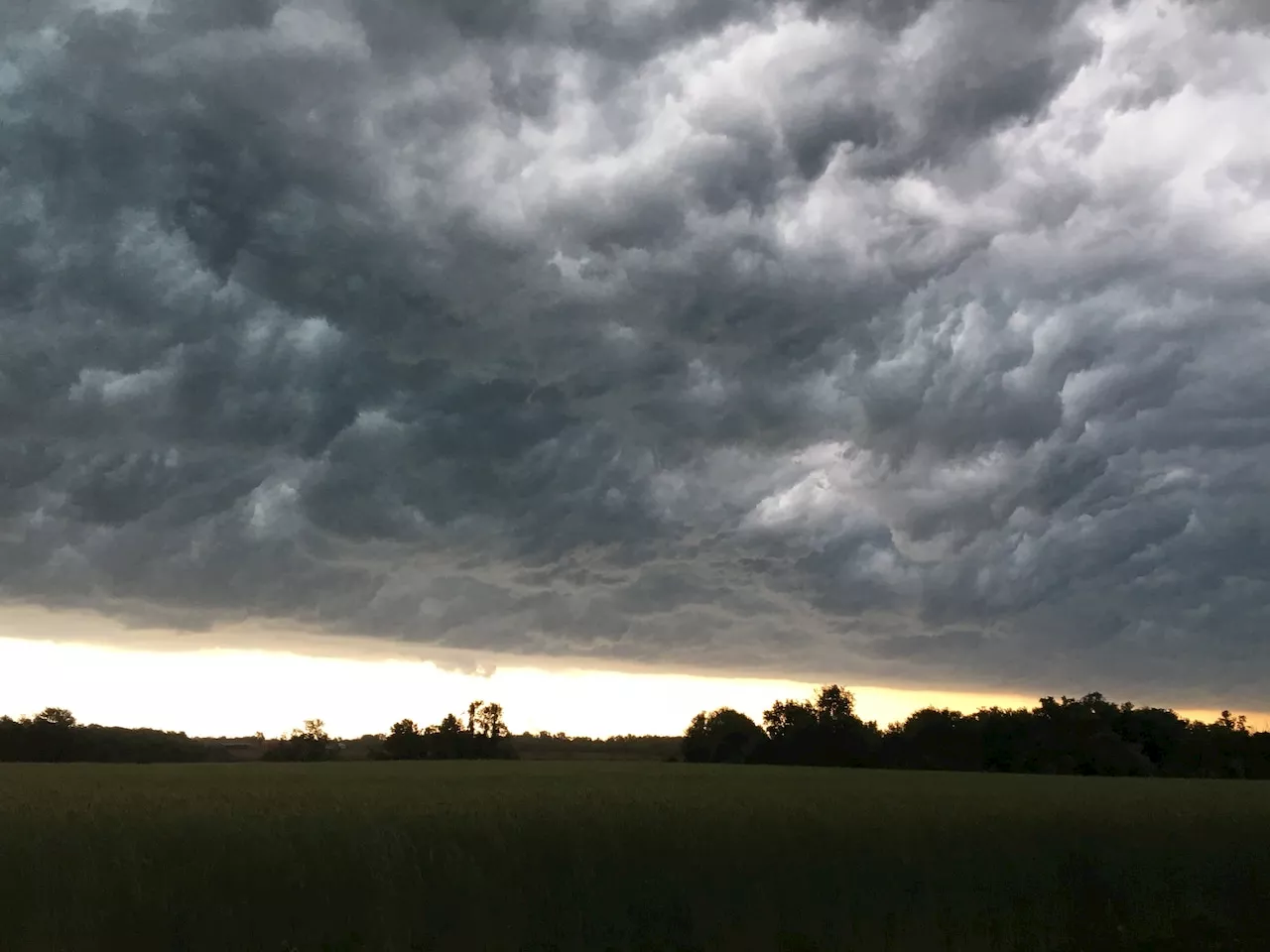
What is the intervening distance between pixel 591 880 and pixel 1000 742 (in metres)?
106

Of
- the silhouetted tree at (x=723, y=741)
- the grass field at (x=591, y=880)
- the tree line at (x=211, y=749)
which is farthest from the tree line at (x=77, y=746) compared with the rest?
the grass field at (x=591, y=880)

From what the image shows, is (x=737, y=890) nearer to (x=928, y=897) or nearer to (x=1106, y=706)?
(x=928, y=897)

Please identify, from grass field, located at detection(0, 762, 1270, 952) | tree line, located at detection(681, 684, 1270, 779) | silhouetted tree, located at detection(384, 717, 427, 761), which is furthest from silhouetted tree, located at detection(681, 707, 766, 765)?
grass field, located at detection(0, 762, 1270, 952)

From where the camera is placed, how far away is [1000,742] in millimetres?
112188

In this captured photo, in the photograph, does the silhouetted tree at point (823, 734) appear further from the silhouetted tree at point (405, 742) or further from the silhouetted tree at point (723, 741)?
the silhouetted tree at point (405, 742)

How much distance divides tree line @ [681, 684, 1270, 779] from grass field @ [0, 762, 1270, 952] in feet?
304

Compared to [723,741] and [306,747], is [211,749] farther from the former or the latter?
[723,741]

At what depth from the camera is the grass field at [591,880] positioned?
14.6 m

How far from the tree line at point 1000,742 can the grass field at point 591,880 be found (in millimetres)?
92645

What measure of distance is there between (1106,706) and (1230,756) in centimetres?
1360

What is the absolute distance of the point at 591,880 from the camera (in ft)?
54.4

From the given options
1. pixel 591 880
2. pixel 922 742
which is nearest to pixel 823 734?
pixel 922 742

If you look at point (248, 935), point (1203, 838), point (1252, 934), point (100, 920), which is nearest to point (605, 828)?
point (248, 935)

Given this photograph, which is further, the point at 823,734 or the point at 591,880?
the point at 823,734
